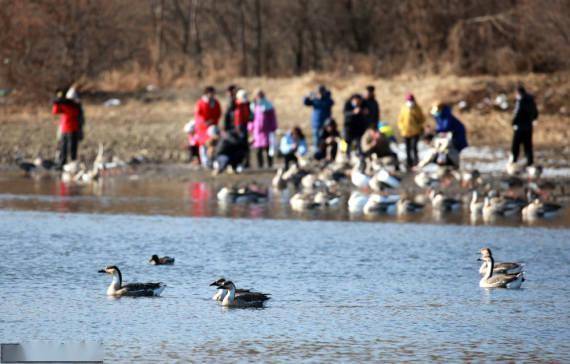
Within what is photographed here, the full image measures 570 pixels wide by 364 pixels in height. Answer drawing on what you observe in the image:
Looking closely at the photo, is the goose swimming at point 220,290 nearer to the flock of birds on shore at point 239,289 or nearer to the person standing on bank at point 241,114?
the flock of birds on shore at point 239,289

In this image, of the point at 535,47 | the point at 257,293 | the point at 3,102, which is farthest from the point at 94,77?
the point at 257,293

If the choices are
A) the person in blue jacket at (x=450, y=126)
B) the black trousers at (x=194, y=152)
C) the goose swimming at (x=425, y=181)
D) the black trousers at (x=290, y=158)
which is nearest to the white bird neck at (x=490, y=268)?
the goose swimming at (x=425, y=181)

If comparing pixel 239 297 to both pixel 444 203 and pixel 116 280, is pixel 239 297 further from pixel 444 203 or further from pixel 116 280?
pixel 444 203

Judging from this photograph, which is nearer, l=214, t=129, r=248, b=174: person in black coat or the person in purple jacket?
l=214, t=129, r=248, b=174: person in black coat

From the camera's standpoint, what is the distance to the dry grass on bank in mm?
30641

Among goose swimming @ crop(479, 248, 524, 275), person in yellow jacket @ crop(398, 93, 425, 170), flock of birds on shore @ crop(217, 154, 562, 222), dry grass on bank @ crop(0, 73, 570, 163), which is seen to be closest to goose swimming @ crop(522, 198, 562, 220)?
flock of birds on shore @ crop(217, 154, 562, 222)

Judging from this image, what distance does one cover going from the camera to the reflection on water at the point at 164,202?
19.6 metres

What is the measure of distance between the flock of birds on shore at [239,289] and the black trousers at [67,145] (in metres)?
13.4

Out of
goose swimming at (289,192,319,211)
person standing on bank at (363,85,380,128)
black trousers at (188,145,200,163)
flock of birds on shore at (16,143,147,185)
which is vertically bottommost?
goose swimming at (289,192,319,211)

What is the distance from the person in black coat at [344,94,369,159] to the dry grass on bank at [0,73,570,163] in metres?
4.22

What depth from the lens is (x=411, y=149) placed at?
26672 millimetres

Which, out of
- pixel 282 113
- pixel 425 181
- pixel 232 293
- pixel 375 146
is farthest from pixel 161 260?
pixel 282 113

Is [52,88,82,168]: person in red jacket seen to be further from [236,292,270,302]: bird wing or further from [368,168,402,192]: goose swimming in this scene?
[236,292,270,302]: bird wing

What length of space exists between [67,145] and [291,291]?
14.5 metres
